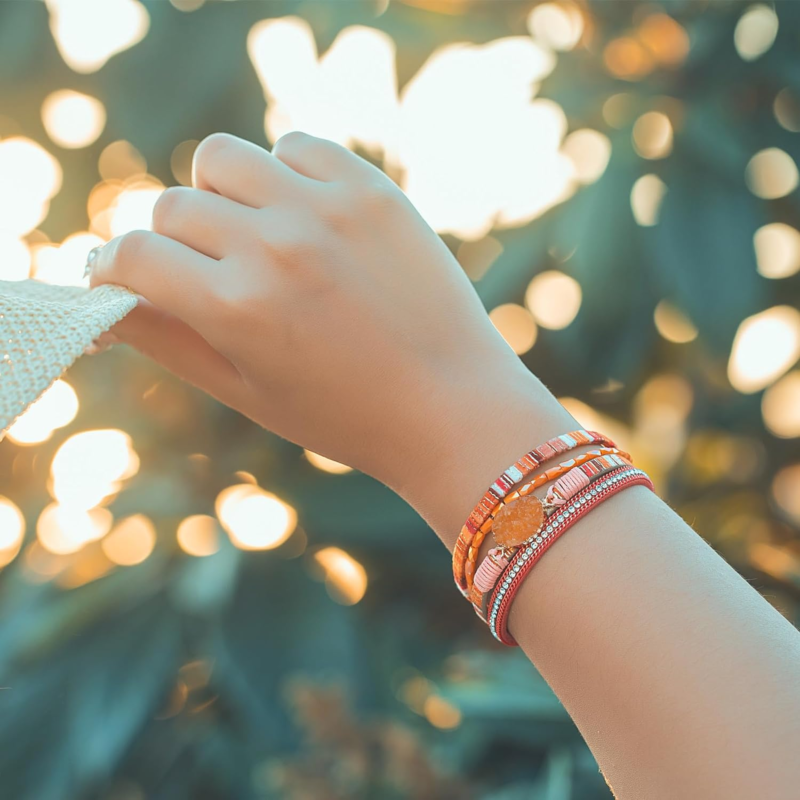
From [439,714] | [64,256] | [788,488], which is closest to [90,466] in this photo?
[64,256]

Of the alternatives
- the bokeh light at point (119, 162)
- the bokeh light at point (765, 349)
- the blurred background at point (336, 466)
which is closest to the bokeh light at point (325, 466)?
the blurred background at point (336, 466)

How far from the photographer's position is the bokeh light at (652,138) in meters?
1.25

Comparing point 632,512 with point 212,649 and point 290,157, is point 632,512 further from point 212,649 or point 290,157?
point 212,649

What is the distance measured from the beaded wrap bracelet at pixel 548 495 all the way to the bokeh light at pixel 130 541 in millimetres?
1017

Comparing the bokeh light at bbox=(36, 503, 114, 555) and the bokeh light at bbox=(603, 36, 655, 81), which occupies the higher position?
the bokeh light at bbox=(603, 36, 655, 81)

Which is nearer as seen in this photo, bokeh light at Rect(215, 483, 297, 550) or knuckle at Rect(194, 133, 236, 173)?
knuckle at Rect(194, 133, 236, 173)

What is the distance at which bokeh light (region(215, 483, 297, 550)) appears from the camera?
1.32 metres

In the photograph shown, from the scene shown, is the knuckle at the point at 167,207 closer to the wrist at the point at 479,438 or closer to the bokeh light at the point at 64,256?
the wrist at the point at 479,438

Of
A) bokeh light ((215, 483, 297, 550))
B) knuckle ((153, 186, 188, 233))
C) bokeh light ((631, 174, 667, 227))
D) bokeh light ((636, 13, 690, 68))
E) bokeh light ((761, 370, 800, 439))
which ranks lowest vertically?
bokeh light ((215, 483, 297, 550))

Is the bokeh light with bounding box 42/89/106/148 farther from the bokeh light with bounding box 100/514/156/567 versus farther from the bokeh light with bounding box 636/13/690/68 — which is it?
the bokeh light with bounding box 636/13/690/68

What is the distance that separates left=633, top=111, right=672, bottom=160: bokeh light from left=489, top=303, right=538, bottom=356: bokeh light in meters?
0.30

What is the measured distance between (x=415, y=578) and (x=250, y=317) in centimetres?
95

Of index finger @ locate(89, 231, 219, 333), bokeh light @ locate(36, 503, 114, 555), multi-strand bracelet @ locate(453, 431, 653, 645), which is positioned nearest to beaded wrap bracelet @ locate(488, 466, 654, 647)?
multi-strand bracelet @ locate(453, 431, 653, 645)

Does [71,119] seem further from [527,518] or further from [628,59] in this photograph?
[527,518]
